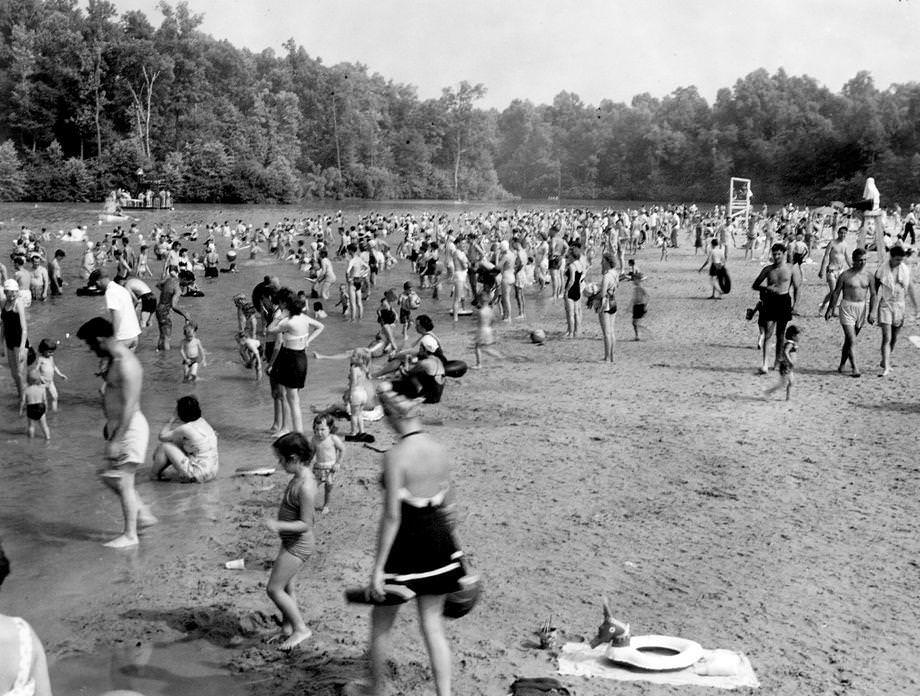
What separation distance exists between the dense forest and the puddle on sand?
6820 cm

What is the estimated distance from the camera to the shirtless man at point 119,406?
6656 millimetres

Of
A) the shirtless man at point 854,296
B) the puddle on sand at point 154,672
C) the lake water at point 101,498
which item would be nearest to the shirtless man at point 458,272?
the lake water at point 101,498

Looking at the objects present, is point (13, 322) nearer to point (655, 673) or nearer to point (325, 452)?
point (325, 452)

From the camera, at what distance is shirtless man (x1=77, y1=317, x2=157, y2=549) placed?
666cm

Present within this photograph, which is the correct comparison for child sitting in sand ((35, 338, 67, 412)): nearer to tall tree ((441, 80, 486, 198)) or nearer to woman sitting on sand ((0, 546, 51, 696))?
woman sitting on sand ((0, 546, 51, 696))

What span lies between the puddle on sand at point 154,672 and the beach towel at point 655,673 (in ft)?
5.97

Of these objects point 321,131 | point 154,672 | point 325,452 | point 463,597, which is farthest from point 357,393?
point 321,131

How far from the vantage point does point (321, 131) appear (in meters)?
96.3

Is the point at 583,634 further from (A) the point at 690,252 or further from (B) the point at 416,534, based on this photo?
(A) the point at 690,252

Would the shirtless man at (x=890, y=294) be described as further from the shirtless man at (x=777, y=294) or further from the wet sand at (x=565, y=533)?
the shirtless man at (x=777, y=294)

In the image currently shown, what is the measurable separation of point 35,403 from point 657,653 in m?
8.17

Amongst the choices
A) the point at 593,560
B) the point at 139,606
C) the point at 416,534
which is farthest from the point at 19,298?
the point at 416,534

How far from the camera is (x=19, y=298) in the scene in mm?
11992

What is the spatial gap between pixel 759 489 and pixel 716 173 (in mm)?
91347
